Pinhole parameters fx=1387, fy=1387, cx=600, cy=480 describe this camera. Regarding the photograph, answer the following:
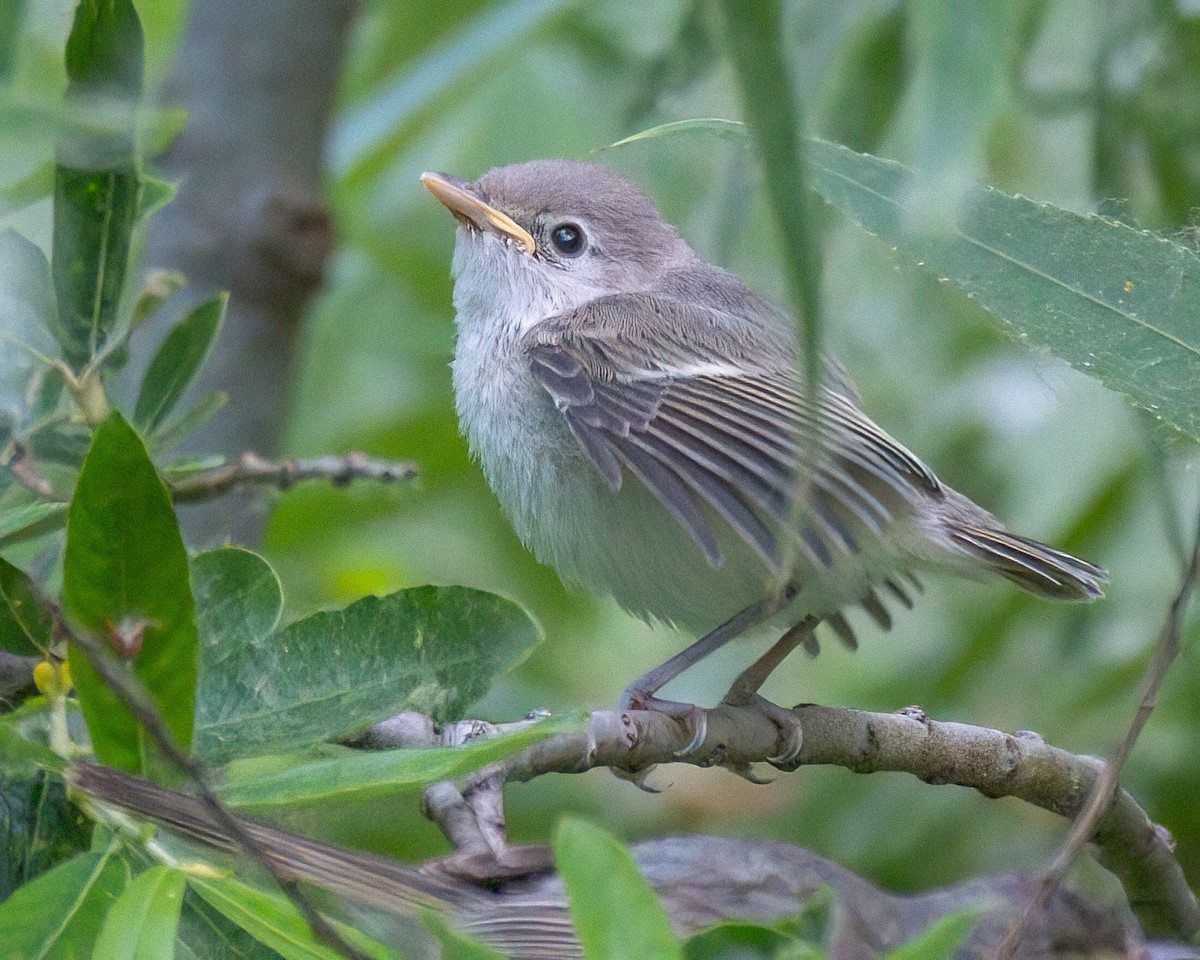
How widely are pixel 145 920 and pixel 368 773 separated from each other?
221 millimetres

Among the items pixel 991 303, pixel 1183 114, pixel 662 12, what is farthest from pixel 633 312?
pixel 662 12

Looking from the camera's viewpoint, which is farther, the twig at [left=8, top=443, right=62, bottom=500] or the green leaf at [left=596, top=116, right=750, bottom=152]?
the twig at [left=8, top=443, right=62, bottom=500]

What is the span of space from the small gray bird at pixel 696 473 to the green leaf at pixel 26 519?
71 cm

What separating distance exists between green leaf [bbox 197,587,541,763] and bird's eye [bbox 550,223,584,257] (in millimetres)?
1227

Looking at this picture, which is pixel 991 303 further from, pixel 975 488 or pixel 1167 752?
pixel 975 488

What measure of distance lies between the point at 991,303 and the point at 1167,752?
1.91 m

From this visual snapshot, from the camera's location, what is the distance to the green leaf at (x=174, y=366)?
6.66 ft

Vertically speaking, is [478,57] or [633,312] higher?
[478,57]

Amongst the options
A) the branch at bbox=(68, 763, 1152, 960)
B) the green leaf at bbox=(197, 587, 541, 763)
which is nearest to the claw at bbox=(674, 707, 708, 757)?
the branch at bbox=(68, 763, 1152, 960)

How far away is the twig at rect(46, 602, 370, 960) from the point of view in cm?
109

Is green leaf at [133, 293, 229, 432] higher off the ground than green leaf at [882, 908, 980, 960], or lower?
higher

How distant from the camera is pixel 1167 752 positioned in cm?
315

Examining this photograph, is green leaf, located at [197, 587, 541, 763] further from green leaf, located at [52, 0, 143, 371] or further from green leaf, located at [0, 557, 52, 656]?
green leaf, located at [52, 0, 143, 371]

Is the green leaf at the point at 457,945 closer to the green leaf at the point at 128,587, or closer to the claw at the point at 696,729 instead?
the green leaf at the point at 128,587
